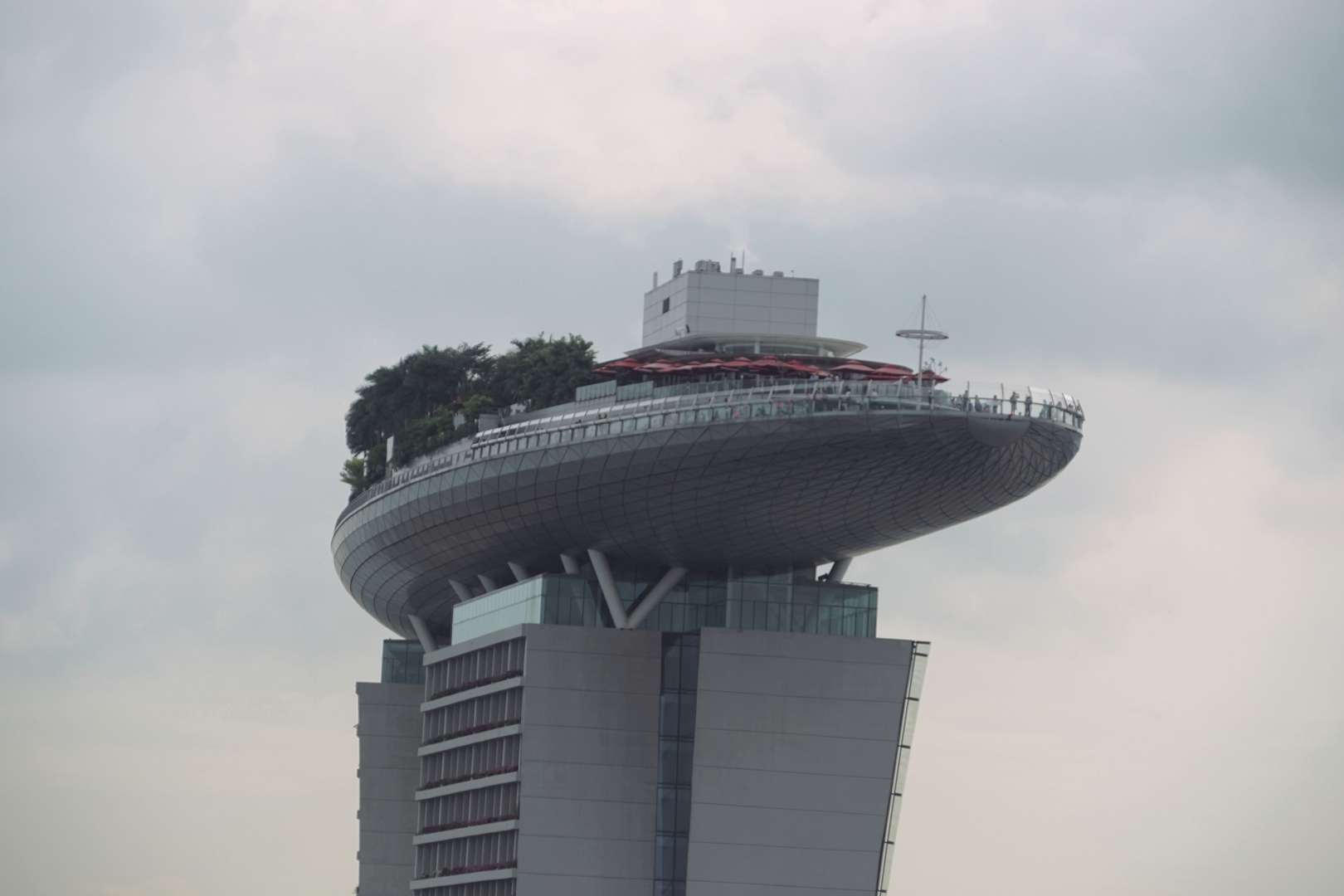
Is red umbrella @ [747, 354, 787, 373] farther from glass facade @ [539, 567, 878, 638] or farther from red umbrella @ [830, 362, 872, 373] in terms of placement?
glass facade @ [539, 567, 878, 638]

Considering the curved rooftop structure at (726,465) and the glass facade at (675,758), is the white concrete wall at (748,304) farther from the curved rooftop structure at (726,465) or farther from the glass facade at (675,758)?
the glass facade at (675,758)

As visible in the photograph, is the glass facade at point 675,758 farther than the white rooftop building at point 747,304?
No

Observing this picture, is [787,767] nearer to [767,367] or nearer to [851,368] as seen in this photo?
[767,367]

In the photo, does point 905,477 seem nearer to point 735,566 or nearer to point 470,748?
point 735,566

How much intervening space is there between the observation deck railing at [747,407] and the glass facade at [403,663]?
3483 centimetres

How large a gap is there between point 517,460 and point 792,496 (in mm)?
13391

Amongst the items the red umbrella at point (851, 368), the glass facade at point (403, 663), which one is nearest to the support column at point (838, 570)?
the red umbrella at point (851, 368)

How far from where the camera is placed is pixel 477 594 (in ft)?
412

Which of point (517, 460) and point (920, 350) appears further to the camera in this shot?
point (517, 460)

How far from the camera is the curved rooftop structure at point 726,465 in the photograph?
98.6m

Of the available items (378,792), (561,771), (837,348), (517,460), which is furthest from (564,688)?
(378,792)

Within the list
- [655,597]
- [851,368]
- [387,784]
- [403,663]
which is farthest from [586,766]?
[387,784]

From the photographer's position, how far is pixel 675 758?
11119 centimetres

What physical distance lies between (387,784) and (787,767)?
4328cm
